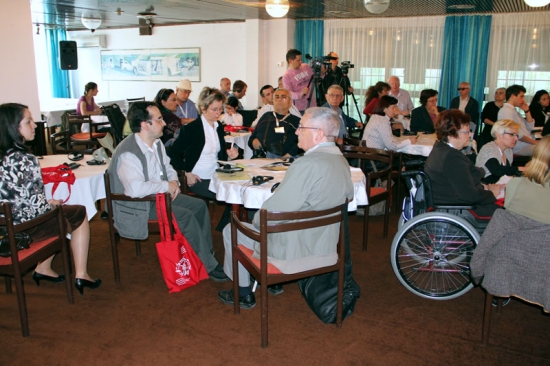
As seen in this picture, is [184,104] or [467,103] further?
[467,103]

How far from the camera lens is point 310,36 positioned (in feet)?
32.2

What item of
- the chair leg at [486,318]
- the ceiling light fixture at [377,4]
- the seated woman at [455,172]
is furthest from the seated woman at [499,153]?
the ceiling light fixture at [377,4]

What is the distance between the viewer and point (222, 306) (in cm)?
292

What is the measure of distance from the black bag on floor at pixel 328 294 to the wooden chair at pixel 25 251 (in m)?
1.46

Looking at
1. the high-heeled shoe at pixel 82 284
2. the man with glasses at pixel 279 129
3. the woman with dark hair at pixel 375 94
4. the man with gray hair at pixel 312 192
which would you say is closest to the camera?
the man with gray hair at pixel 312 192

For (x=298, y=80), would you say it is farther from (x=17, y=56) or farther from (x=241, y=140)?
(x=17, y=56)

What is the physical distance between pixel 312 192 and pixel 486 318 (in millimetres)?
1132

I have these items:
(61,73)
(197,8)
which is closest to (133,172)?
(197,8)

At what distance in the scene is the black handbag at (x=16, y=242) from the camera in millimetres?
2461

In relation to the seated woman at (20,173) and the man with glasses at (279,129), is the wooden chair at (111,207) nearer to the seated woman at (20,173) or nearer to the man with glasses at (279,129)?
the seated woman at (20,173)

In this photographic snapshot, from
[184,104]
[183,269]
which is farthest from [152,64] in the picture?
[183,269]

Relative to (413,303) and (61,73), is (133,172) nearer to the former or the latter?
(413,303)

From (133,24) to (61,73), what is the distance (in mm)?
3022

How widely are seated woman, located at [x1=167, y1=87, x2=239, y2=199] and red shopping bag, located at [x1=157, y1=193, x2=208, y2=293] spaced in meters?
0.72
